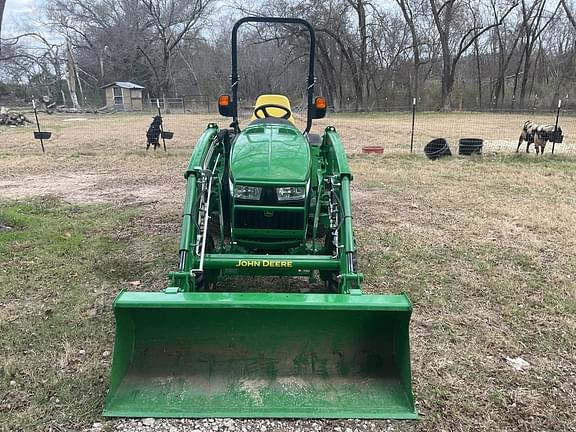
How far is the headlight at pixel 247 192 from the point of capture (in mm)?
3344

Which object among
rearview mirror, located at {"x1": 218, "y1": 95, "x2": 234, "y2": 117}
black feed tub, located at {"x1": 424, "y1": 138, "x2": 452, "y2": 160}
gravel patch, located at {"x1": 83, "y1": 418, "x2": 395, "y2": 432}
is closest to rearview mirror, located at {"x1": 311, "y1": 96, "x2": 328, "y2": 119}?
rearview mirror, located at {"x1": 218, "y1": 95, "x2": 234, "y2": 117}

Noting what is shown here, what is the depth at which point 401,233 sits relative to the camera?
18.3 feet

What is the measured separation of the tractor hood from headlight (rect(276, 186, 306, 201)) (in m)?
0.05

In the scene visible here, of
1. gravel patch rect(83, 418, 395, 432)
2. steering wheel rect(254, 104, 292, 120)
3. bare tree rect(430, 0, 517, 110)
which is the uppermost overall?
bare tree rect(430, 0, 517, 110)

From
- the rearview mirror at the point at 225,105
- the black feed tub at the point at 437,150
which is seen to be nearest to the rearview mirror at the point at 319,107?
the rearview mirror at the point at 225,105

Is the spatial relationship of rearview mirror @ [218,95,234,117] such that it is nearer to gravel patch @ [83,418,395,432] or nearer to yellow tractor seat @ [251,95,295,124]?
yellow tractor seat @ [251,95,295,124]

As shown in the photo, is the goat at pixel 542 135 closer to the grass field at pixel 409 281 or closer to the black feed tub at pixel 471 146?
the black feed tub at pixel 471 146

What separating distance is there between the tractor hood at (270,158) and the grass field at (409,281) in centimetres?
128

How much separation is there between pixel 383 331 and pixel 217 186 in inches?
71.0

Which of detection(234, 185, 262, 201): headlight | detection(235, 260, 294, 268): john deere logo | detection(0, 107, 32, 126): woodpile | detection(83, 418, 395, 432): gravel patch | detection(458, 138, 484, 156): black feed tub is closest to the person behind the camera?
detection(83, 418, 395, 432): gravel patch

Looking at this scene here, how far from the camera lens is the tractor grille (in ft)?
11.2

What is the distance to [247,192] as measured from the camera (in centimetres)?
336

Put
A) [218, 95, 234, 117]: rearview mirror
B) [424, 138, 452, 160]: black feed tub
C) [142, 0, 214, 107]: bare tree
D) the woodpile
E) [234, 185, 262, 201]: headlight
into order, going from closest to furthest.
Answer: [234, 185, 262, 201]: headlight, [218, 95, 234, 117]: rearview mirror, [424, 138, 452, 160]: black feed tub, the woodpile, [142, 0, 214, 107]: bare tree

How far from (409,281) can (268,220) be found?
58.9 inches
